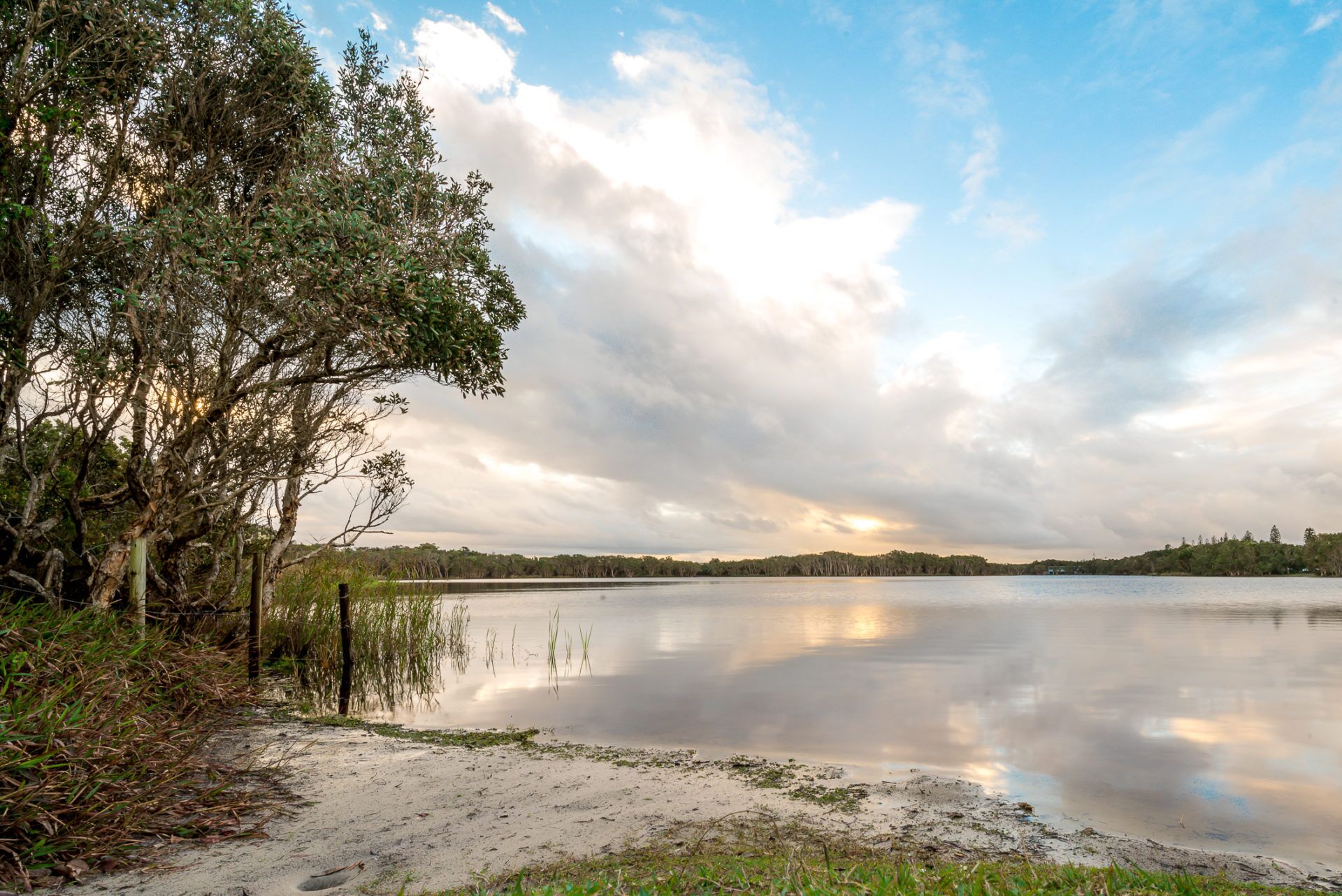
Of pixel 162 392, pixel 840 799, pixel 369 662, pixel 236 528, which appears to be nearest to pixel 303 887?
pixel 840 799

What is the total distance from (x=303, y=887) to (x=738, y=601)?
185 ft

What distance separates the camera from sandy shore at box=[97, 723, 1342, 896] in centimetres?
534

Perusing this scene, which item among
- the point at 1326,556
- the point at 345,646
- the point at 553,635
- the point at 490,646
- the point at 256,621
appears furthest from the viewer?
the point at 1326,556

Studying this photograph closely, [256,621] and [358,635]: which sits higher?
[256,621]

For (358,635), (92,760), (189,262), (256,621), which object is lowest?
(358,635)

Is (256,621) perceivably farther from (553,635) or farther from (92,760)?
(553,635)

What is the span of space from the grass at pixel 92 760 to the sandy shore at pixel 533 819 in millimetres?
452

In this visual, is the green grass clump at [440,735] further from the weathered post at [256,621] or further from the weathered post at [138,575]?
the weathered post at [138,575]

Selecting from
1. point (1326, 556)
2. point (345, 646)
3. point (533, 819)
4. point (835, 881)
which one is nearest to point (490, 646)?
point (345, 646)

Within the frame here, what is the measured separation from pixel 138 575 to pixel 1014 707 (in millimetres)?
16670

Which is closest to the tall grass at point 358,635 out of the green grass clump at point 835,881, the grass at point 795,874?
the grass at point 795,874

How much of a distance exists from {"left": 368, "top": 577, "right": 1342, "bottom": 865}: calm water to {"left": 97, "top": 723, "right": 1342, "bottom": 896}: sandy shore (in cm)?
146

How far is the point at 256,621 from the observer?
13.5 metres

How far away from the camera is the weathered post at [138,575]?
36.3ft
